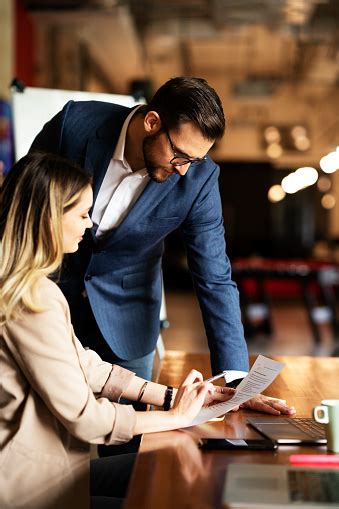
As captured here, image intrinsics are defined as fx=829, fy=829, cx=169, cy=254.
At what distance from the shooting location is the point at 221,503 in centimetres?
121

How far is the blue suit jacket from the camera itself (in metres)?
2.37

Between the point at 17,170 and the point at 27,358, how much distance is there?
16.1 inches

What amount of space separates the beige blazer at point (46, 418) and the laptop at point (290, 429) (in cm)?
29

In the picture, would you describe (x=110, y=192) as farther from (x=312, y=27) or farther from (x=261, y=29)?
(x=261, y=29)

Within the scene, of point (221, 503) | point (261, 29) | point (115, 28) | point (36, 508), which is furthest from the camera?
point (261, 29)

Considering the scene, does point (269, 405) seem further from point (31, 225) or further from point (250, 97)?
point (250, 97)

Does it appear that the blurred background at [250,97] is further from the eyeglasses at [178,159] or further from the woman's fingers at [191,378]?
the woman's fingers at [191,378]

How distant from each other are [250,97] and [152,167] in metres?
12.2

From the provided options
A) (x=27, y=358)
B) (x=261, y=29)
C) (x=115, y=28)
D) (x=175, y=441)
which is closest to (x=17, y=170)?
(x=27, y=358)

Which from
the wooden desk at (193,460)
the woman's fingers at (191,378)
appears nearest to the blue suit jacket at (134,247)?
the wooden desk at (193,460)

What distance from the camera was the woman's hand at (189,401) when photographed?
1729mm

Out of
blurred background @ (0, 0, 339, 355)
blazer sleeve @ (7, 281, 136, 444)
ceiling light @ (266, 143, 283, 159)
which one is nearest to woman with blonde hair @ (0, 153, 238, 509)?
blazer sleeve @ (7, 281, 136, 444)

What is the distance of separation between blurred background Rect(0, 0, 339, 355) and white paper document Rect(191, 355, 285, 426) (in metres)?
2.85

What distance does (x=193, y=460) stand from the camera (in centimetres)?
148
